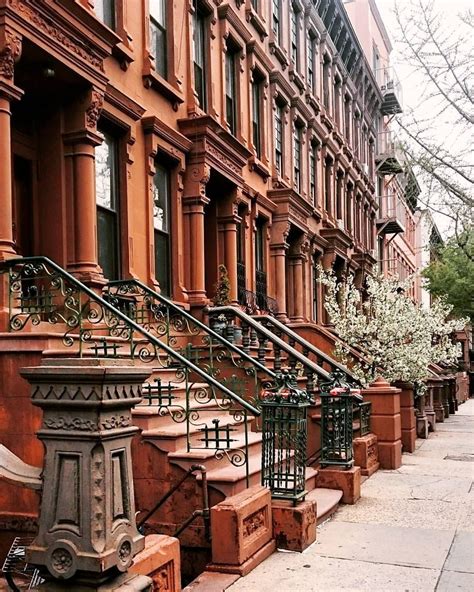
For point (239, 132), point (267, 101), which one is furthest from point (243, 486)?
point (267, 101)

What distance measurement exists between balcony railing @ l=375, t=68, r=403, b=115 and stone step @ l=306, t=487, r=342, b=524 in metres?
28.0

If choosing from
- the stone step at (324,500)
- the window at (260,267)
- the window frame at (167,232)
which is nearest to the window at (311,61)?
the window at (260,267)

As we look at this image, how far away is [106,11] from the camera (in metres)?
11.1

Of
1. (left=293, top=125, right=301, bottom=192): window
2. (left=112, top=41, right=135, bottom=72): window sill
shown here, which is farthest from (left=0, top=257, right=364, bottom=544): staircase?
(left=293, top=125, right=301, bottom=192): window

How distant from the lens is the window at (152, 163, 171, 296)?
488 inches

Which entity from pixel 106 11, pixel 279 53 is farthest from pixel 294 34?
pixel 106 11

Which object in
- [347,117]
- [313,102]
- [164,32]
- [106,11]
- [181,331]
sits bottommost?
[181,331]

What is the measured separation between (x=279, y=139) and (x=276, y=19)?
3270 mm

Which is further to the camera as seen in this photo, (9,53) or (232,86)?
(232,86)

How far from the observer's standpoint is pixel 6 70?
26.7 feet

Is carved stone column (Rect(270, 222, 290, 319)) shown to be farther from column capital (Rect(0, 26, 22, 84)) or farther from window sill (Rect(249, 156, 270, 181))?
column capital (Rect(0, 26, 22, 84))

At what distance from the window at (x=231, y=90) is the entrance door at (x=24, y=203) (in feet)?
22.6

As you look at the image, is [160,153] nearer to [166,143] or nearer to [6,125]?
[166,143]

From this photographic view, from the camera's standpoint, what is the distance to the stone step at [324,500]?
795 cm
